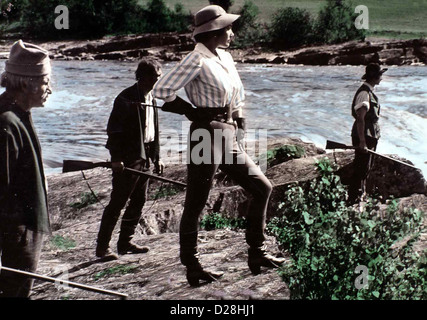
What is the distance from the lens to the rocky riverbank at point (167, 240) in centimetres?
521

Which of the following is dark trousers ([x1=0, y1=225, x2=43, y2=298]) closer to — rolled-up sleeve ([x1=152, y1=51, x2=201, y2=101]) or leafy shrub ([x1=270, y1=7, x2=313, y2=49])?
rolled-up sleeve ([x1=152, y1=51, x2=201, y2=101])

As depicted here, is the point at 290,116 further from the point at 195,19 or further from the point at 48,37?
the point at 195,19

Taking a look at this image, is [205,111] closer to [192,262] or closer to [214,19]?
[214,19]

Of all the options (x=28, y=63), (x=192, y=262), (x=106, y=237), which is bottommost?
(x=106, y=237)

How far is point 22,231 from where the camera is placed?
4066mm

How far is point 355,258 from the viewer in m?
4.89

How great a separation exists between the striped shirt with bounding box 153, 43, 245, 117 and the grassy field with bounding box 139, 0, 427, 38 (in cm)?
532

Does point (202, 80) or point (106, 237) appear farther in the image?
point (106, 237)

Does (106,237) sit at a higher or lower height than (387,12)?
lower

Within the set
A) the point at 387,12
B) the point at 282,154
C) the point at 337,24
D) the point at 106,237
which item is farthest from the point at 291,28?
the point at 106,237

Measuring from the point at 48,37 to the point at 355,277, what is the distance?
7.83 metres

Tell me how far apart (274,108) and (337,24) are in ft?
7.32

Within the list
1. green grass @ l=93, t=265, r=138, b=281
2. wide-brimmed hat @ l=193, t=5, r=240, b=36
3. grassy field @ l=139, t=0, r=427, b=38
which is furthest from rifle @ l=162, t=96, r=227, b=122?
grassy field @ l=139, t=0, r=427, b=38

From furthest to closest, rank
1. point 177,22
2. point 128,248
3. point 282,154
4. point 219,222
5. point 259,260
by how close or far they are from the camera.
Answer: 1. point 177,22
2. point 282,154
3. point 219,222
4. point 128,248
5. point 259,260
